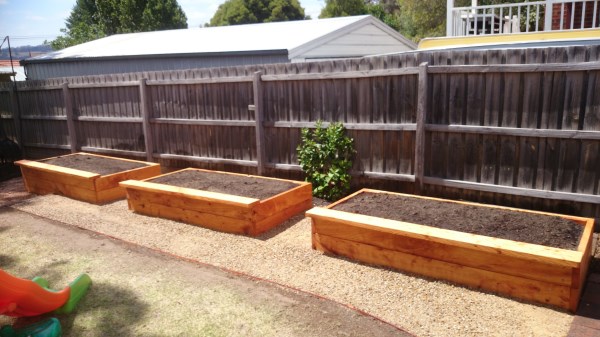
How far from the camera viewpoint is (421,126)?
571cm

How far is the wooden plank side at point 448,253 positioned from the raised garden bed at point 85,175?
14.0ft

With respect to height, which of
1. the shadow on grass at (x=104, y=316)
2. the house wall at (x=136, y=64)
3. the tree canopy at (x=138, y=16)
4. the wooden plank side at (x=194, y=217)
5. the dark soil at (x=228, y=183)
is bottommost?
the shadow on grass at (x=104, y=316)

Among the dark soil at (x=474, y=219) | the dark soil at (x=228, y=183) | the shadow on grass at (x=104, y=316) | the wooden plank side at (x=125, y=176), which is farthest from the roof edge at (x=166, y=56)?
the shadow on grass at (x=104, y=316)

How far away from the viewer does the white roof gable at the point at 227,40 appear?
38.1ft

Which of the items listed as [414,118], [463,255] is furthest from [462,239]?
[414,118]

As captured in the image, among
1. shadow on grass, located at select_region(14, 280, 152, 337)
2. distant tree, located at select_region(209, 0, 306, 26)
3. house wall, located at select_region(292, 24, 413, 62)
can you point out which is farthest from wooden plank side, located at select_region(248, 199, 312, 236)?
distant tree, located at select_region(209, 0, 306, 26)

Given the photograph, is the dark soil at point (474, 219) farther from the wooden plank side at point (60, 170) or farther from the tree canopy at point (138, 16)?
the tree canopy at point (138, 16)

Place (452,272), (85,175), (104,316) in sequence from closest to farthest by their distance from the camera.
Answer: (104,316) < (452,272) < (85,175)

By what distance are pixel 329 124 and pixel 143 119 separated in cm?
421

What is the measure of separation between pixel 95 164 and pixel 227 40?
251 inches

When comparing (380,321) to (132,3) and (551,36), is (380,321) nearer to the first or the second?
(551,36)

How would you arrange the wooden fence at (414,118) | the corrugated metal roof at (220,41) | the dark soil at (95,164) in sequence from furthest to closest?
1. the corrugated metal roof at (220,41)
2. the dark soil at (95,164)
3. the wooden fence at (414,118)

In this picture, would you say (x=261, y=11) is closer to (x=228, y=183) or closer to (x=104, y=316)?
(x=228, y=183)

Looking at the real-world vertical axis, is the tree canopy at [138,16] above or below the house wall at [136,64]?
above
